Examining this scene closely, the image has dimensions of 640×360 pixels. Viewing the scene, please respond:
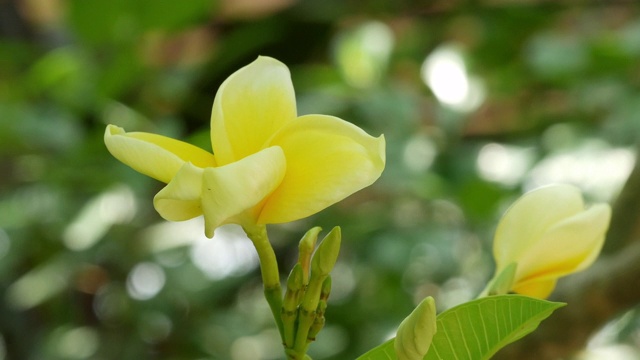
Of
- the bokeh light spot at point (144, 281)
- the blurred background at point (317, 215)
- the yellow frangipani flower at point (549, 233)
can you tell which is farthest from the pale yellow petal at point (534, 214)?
the bokeh light spot at point (144, 281)

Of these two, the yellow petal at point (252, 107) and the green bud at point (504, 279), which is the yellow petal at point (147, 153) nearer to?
the yellow petal at point (252, 107)

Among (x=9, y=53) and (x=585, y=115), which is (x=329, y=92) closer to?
(x=585, y=115)

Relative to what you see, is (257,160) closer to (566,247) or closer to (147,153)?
(147,153)

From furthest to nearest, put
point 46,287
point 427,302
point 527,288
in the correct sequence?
point 46,287 → point 527,288 → point 427,302

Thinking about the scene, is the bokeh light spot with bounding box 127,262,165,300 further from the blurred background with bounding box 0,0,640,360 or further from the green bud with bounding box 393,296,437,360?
the green bud with bounding box 393,296,437,360

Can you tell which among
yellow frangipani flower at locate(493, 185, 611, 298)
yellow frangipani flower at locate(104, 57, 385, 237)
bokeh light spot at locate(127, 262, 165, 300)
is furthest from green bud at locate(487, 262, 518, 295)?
bokeh light spot at locate(127, 262, 165, 300)

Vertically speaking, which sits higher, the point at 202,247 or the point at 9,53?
the point at 9,53

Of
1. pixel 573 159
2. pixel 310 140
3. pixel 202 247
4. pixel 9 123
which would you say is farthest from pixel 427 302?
pixel 202 247
